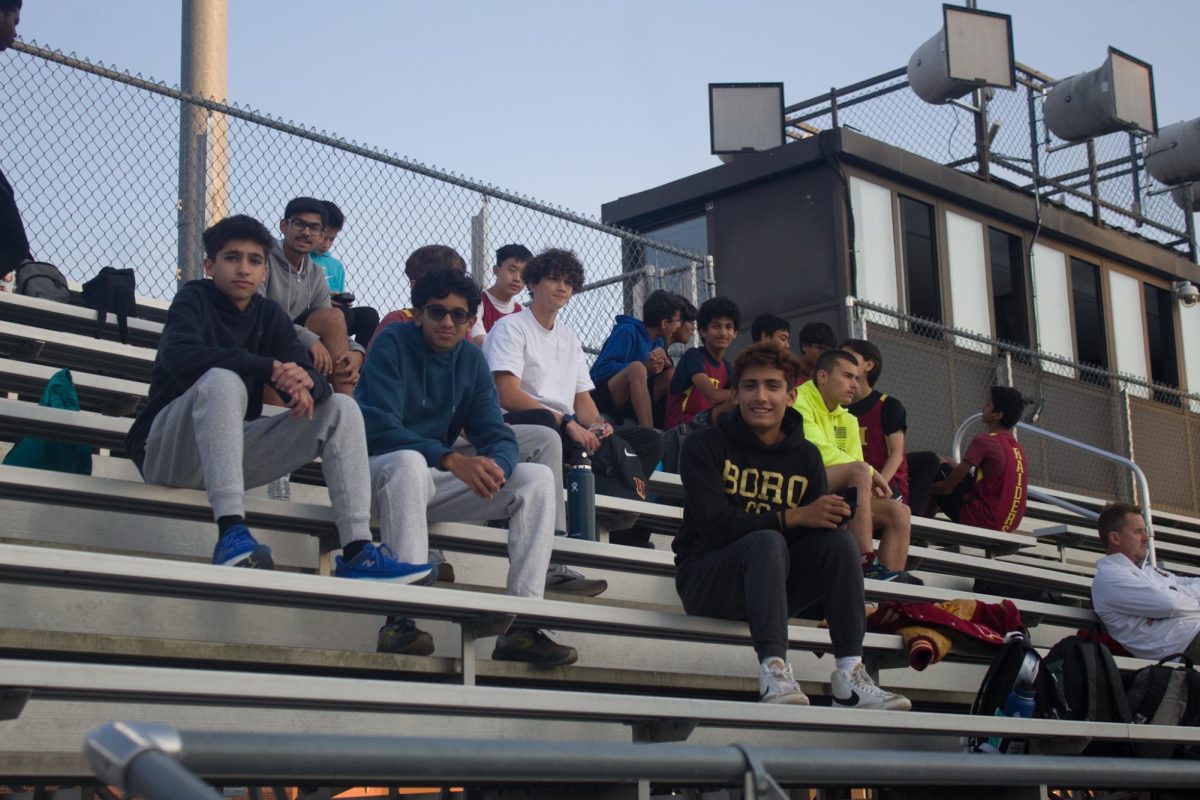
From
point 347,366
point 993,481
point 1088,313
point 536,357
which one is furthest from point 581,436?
point 1088,313

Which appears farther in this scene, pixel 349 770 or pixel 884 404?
pixel 884 404

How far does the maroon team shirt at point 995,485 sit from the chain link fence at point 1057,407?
2303 mm

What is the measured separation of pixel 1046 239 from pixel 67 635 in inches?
409

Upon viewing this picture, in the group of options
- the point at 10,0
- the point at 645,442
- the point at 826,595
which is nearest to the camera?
the point at 826,595

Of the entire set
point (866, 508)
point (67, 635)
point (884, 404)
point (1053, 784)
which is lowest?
point (1053, 784)

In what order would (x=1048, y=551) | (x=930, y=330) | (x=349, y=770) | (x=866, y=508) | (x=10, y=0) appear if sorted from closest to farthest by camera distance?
(x=349, y=770)
(x=10, y=0)
(x=866, y=508)
(x=1048, y=551)
(x=930, y=330)

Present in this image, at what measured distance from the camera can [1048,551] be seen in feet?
28.2

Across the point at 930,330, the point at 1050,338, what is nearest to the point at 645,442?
the point at 930,330

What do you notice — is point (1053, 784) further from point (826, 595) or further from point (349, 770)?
point (826, 595)

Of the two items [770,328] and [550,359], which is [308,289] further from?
[770,328]

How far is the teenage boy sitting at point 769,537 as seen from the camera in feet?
14.6

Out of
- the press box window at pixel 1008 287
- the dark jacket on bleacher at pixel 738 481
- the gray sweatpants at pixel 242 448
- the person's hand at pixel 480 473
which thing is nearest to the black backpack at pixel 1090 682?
the dark jacket on bleacher at pixel 738 481

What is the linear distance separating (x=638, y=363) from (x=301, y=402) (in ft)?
8.88

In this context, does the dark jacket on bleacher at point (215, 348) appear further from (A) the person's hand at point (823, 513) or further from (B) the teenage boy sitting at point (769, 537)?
(A) the person's hand at point (823, 513)
